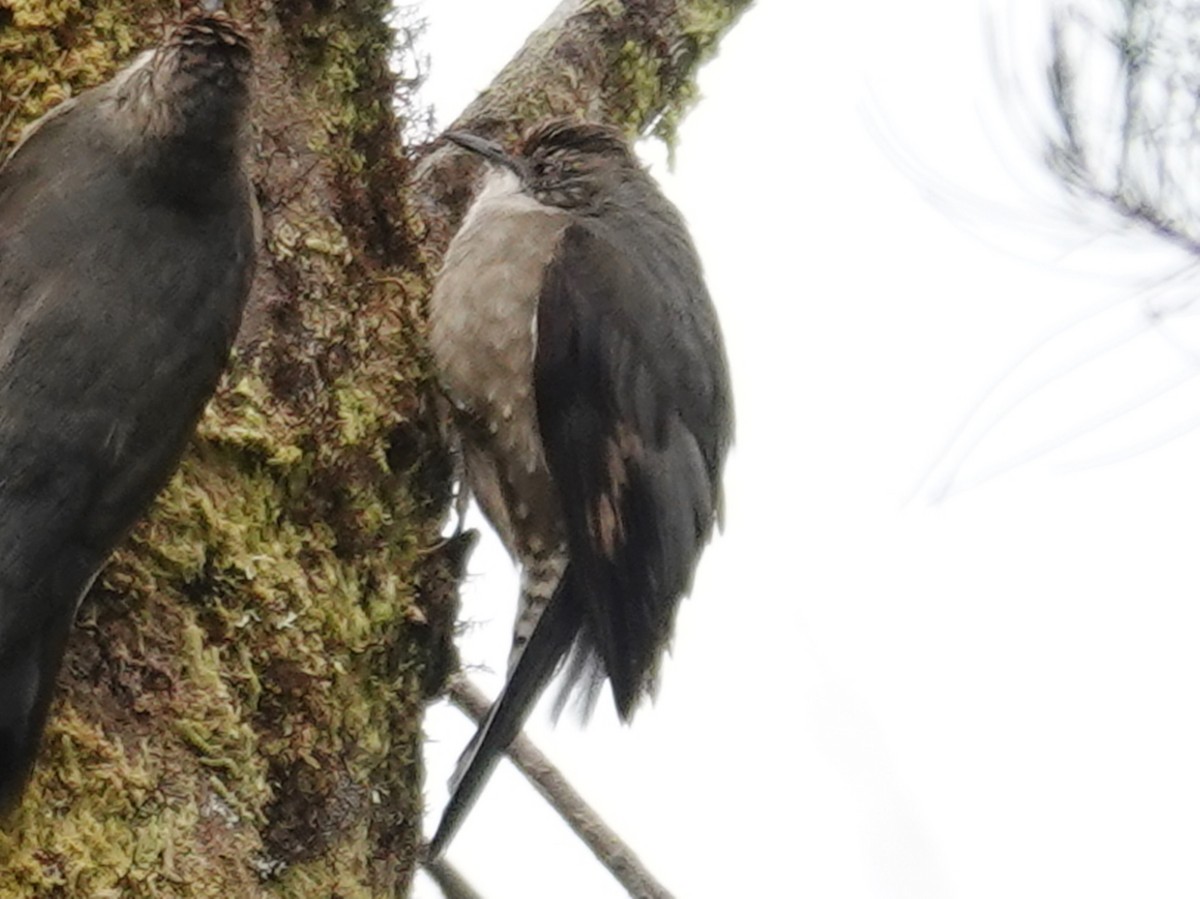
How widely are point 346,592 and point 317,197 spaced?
26.4 inches

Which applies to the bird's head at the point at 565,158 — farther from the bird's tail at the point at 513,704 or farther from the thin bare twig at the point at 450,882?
the thin bare twig at the point at 450,882

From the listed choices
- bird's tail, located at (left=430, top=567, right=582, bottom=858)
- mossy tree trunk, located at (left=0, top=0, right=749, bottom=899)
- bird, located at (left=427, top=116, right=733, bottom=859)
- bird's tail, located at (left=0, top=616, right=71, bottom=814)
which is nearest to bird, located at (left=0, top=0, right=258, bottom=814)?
bird's tail, located at (left=0, top=616, right=71, bottom=814)

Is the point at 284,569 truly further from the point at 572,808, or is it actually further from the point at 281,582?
the point at 572,808

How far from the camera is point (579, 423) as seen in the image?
13.1 ft

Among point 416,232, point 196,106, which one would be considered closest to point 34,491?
point 196,106

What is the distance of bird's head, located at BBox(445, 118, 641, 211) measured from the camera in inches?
170

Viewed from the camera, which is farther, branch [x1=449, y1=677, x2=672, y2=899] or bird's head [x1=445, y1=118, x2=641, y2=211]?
bird's head [x1=445, y1=118, x2=641, y2=211]

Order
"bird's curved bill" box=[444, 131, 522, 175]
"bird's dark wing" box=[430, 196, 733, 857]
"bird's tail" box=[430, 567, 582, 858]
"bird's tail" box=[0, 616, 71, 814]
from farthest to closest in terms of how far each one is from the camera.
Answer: "bird's curved bill" box=[444, 131, 522, 175]
"bird's dark wing" box=[430, 196, 733, 857]
"bird's tail" box=[430, 567, 582, 858]
"bird's tail" box=[0, 616, 71, 814]

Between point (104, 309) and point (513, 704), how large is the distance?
125 cm

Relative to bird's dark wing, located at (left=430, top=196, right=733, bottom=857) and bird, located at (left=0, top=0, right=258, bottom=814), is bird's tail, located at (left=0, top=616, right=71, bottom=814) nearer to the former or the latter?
bird, located at (left=0, top=0, right=258, bottom=814)

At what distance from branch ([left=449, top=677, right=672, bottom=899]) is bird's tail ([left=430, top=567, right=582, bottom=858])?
0.07m

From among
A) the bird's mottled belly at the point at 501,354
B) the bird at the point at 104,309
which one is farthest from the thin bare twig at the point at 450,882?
the bird at the point at 104,309

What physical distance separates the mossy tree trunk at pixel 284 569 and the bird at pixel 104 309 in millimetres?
126

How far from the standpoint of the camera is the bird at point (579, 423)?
3854 millimetres
